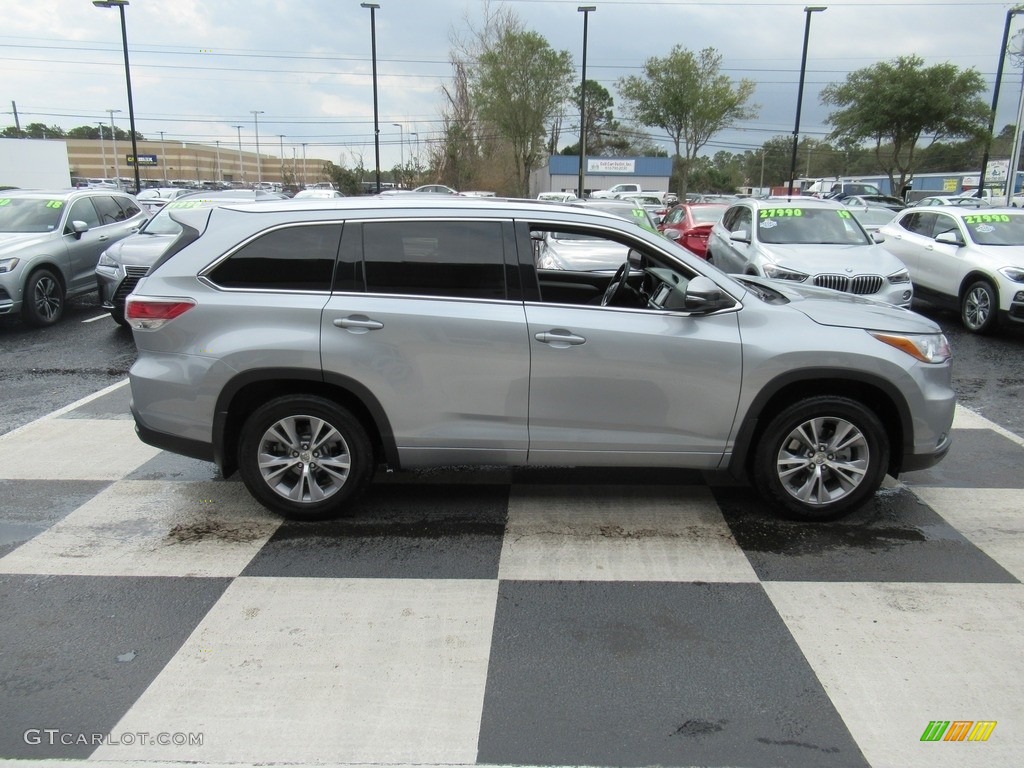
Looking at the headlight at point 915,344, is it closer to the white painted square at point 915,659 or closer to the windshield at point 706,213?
the white painted square at point 915,659

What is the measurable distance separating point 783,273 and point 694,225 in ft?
20.7

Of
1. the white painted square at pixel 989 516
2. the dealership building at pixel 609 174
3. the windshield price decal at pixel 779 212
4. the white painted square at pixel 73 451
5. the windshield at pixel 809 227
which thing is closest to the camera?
the white painted square at pixel 989 516

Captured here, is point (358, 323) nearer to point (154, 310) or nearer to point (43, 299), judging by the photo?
point (154, 310)

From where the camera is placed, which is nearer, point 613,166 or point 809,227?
point 809,227

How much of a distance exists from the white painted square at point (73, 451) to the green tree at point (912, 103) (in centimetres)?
3423

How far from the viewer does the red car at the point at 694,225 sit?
Answer: 1510cm

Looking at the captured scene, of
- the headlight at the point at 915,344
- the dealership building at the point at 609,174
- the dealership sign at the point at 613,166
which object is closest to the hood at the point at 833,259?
the headlight at the point at 915,344

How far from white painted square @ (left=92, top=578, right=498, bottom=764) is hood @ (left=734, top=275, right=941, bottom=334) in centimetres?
242

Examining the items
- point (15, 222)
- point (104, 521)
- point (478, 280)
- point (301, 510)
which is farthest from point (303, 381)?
point (15, 222)

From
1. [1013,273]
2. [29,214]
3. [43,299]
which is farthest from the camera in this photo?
[29,214]

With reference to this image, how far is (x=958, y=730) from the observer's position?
8.91ft

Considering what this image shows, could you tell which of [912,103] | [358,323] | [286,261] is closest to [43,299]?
[286,261]

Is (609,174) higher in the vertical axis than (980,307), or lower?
higher

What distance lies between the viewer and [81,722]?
2762 mm
